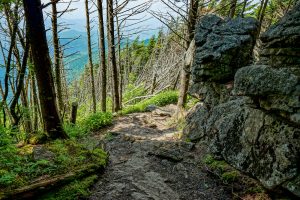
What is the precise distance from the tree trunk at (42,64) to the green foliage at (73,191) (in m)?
1.99

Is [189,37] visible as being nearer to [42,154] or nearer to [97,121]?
[97,121]

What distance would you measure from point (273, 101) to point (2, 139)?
4.81 meters

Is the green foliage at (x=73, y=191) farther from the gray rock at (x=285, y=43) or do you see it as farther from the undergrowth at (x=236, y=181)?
the gray rock at (x=285, y=43)

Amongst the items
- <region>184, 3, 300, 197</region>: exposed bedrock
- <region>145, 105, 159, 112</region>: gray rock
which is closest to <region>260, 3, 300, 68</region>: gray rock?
<region>184, 3, 300, 197</region>: exposed bedrock

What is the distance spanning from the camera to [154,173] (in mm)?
5945

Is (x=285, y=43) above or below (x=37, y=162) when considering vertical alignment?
above

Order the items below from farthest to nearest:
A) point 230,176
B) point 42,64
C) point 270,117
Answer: point 42,64 < point 230,176 < point 270,117

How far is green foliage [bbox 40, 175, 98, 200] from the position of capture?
4.23 meters

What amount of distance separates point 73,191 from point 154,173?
205 centimetres

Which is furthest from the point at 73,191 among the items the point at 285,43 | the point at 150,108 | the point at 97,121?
the point at 150,108

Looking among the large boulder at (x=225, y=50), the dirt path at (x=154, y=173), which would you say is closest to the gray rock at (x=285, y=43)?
the dirt path at (x=154, y=173)

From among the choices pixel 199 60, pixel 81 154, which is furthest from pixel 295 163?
pixel 199 60

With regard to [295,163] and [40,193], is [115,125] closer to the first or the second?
[40,193]

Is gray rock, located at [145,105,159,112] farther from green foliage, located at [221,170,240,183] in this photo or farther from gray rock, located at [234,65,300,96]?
gray rock, located at [234,65,300,96]
